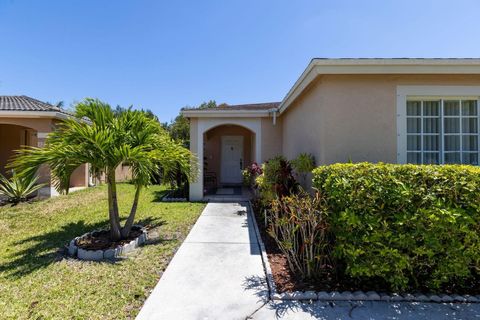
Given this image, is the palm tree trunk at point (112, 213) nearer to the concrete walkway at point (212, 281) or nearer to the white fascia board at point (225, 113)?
the concrete walkway at point (212, 281)

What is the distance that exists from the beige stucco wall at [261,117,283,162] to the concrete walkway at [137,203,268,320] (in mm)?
5597

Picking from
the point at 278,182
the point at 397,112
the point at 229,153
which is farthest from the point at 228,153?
the point at 397,112

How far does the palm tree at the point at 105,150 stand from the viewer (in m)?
5.23

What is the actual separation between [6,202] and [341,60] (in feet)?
45.2

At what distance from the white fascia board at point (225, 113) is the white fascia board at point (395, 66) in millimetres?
5632

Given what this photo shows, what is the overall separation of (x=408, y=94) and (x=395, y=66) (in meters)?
→ 0.77

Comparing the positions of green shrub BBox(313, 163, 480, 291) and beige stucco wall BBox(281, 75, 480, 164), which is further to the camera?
beige stucco wall BBox(281, 75, 480, 164)

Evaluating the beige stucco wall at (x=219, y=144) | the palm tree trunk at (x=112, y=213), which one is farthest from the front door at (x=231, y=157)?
the palm tree trunk at (x=112, y=213)

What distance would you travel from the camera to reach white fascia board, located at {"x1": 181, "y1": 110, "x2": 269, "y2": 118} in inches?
438

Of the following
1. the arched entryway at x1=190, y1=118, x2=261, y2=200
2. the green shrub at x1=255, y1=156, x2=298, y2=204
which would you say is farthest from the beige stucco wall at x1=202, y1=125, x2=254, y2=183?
the green shrub at x1=255, y1=156, x2=298, y2=204

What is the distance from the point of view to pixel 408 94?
19.6 ft

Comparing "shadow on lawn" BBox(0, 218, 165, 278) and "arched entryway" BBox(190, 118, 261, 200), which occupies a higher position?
"arched entryway" BBox(190, 118, 261, 200)

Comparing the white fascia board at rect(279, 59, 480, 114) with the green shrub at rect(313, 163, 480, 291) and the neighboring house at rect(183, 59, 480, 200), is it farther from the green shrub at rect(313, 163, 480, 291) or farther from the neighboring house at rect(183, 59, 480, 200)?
the green shrub at rect(313, 163, 480, 291)

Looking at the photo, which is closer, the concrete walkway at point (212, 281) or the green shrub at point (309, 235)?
the concrete walkway at point (212, 281)
